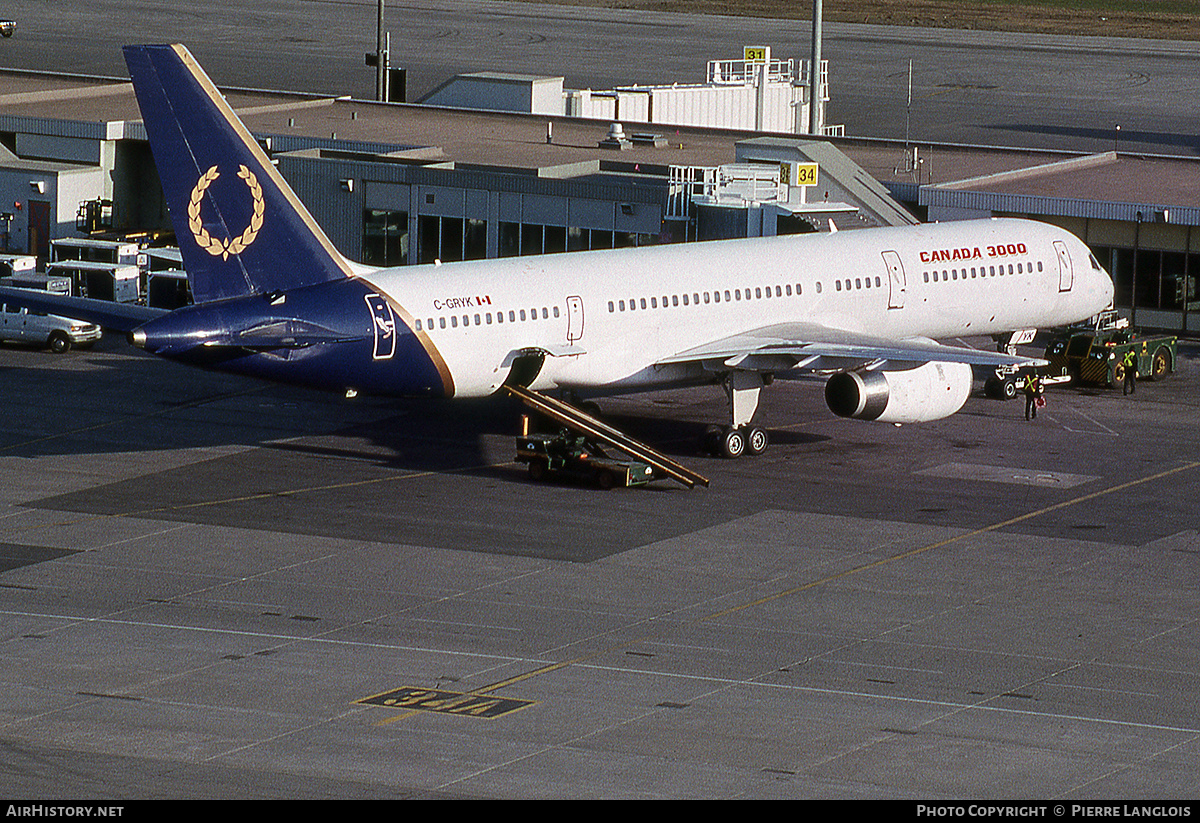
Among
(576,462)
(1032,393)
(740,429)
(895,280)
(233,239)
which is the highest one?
(233,239)

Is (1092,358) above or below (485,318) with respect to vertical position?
below

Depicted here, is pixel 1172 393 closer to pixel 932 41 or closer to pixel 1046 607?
pixel 1046 607

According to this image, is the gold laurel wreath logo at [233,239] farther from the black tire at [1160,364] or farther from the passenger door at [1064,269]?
the black tire at [1160,364]

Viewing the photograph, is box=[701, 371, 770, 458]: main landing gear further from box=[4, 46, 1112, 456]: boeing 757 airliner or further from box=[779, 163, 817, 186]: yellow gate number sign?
box=[779, 163, 817, 186]: yellow gate number sign

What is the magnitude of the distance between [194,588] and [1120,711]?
63.6ft

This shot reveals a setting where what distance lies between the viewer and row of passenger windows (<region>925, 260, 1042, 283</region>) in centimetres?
6266

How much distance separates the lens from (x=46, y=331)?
7244 cm

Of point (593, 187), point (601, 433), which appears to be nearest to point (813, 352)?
point (601, 433)

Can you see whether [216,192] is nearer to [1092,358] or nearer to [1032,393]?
[1032,393]

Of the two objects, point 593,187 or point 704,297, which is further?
point 593,187

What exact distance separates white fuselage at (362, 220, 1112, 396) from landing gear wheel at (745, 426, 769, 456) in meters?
2.66

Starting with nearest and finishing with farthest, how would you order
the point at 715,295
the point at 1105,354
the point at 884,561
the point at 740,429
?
the point at 884,561 → the point at 740,429 → the point at 715,295 → the point at 1105,354

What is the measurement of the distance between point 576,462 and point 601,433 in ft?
3.89

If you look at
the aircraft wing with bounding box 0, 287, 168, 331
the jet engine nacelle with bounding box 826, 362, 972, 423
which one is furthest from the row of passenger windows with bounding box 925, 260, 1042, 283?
the aircraft wing with bounding box 0, 287, 168, 331
